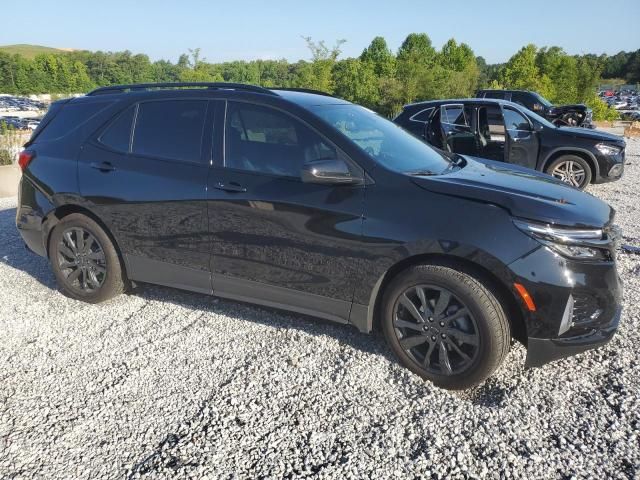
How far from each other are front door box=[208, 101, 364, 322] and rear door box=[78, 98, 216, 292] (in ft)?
0.53

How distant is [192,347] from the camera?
3.54m

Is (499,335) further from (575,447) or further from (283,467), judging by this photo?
(283,467)

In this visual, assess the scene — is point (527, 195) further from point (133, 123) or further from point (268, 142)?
point (133, 123)

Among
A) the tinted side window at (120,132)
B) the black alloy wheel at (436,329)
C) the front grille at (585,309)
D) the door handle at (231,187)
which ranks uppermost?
the tinted side window at (120,132)

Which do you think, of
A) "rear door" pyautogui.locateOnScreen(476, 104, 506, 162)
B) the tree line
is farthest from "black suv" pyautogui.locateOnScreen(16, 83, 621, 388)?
the tree line

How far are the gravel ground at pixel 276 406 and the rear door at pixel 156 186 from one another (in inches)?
19.9

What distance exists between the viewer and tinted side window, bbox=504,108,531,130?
338 inches

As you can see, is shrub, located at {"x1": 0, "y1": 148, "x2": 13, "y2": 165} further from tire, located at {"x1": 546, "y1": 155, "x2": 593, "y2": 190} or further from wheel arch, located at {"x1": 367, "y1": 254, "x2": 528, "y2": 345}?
tire, located at {"x1": 546, "y1": 155, "x2": 593, "y2": 190}

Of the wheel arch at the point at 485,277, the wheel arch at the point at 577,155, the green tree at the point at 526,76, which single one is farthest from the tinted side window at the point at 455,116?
the green tree at the point at 526,76

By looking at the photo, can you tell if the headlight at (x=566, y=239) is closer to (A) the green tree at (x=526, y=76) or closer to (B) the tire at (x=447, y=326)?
(B) the tire at (x=447, y=326)

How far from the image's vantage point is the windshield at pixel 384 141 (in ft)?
11.0

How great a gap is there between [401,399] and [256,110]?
2224mm

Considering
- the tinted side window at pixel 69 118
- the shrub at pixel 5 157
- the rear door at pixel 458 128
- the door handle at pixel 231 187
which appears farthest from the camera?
the shrub at pixel 5 157

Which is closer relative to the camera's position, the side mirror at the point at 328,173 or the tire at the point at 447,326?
the tire at the point at 447,326
